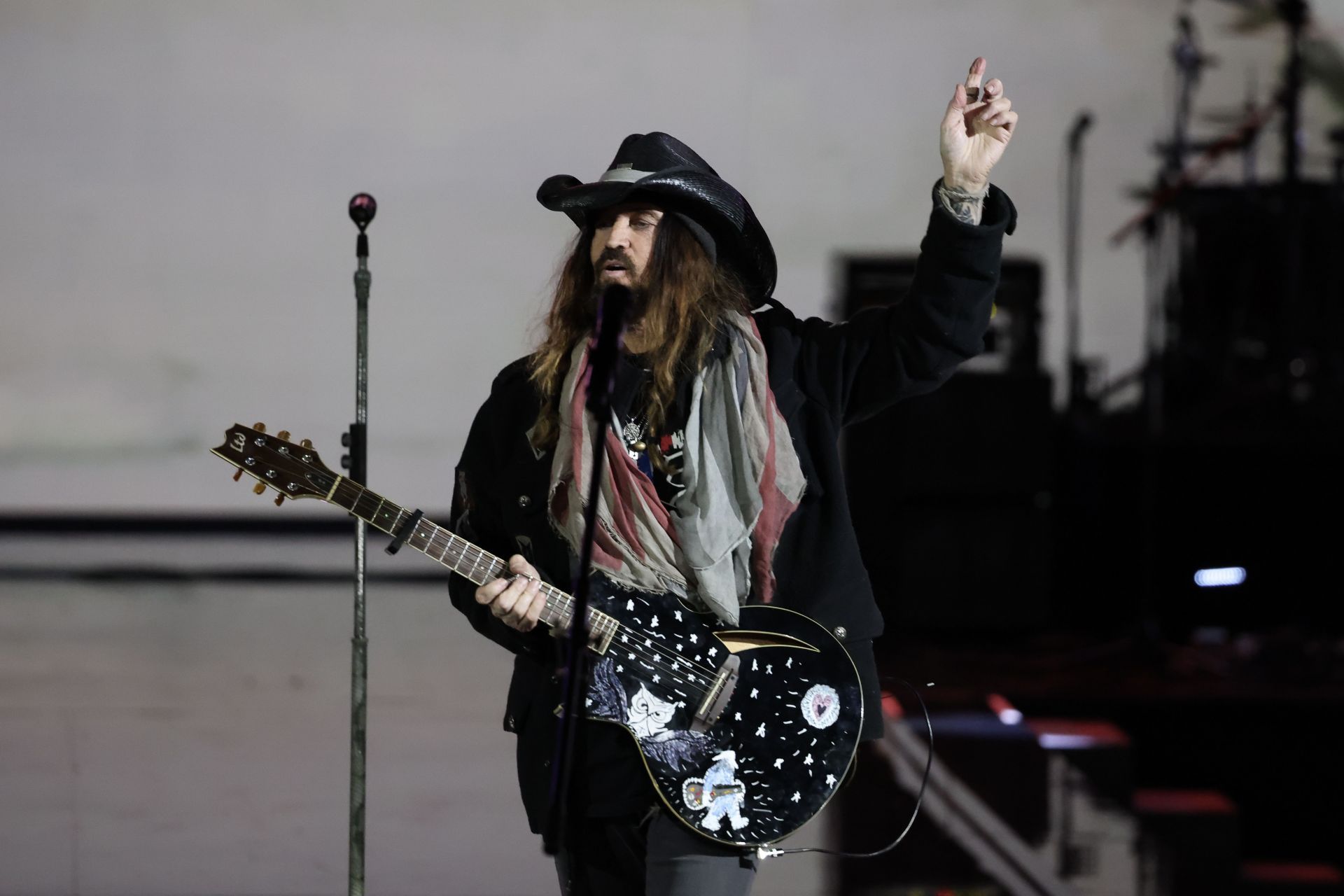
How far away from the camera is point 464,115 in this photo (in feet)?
18.2

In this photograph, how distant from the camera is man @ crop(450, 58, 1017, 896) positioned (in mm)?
1705

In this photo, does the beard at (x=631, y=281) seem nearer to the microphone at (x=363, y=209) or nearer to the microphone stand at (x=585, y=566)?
the microphone stand at (x=585, y=566)

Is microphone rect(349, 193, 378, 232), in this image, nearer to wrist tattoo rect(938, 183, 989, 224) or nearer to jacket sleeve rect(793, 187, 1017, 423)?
jacket sleeve rect(793, 187, 1017, 423)

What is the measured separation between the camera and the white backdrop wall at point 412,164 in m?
5.55

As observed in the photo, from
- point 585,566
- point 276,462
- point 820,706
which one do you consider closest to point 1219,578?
point 820,706

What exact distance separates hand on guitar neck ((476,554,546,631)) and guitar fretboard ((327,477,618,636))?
1.3 inches

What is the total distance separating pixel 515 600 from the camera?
1.72m

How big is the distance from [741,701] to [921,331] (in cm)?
52

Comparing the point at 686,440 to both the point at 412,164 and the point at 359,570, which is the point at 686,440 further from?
the point at 412,164

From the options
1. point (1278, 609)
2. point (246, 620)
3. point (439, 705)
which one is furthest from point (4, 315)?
point (1278, 609)

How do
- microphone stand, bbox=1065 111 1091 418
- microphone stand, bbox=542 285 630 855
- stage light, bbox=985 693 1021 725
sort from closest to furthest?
microphone stand, bbox=542 285 630 855, stage light, bbox=985 693 1021 725, microphone stand, bbox=1065 111 1091 418

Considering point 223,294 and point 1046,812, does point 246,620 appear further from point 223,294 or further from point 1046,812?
point 1046,812

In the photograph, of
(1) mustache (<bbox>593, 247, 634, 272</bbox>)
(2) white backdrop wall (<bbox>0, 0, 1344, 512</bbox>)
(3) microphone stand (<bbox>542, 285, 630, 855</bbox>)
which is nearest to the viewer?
(3) microphone stand (<bbox>542, 285, 630, 855</bbox>)

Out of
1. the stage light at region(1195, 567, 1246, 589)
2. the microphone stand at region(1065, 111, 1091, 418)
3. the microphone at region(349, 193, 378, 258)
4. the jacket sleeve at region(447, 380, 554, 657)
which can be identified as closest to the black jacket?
the jacket sleeve at region(447, 380, 554, 657)
